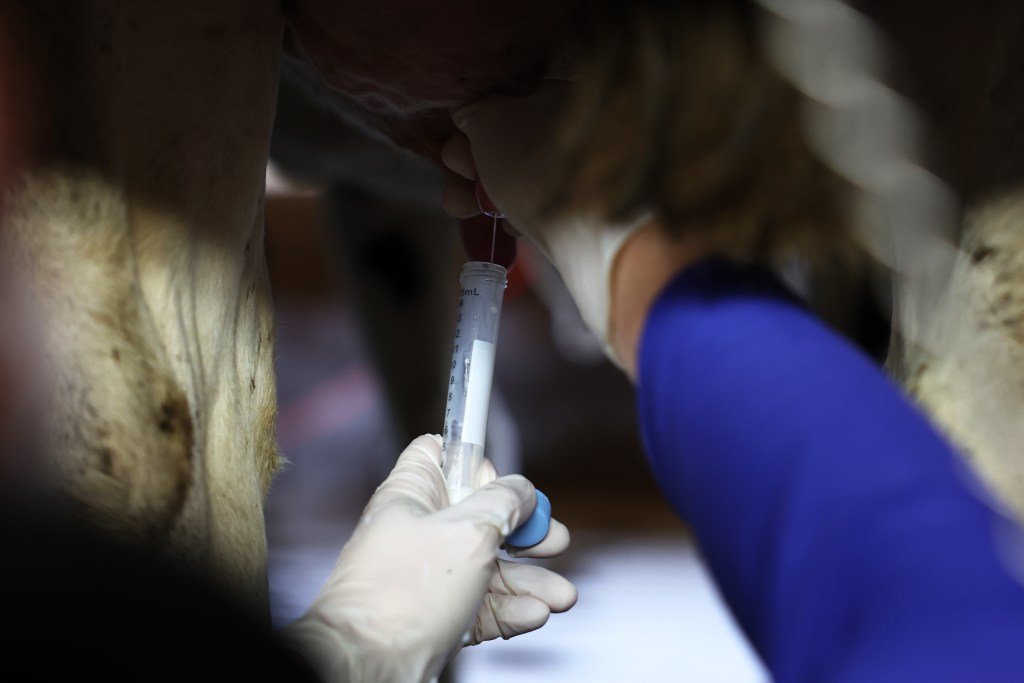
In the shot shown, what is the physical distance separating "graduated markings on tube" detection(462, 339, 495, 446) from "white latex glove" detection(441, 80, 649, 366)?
10 cm

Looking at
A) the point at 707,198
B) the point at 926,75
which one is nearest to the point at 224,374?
the point at 707,198

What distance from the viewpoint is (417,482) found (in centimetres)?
58

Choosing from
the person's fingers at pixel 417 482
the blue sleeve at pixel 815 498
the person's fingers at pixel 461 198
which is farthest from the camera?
the person's fingers at pixel 461 198

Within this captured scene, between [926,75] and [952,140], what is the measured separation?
0.03 meters

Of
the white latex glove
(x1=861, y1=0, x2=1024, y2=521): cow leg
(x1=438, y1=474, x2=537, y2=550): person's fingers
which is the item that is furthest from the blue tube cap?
(x1=861, y1=0, x2=1024, y2=521): cow leg

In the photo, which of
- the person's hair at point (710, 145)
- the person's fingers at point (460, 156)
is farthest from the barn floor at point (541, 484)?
the person's hair at point (710, 145)

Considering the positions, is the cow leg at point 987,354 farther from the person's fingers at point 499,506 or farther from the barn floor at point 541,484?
the barn floor at point 541,484

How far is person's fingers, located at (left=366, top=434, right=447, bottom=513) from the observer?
55 centimetres

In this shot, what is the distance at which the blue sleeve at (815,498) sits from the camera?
31 cm

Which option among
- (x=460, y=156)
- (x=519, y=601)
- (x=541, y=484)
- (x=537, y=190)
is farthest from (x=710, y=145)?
(x=541, y=484)

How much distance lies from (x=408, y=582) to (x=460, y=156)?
0.88 feet

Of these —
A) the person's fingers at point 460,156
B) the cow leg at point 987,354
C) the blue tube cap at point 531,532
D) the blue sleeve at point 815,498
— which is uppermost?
the person's fingers at point 460,156

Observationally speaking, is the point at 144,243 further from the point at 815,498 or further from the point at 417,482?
the point at 815,498

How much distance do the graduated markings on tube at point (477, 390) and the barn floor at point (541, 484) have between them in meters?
0.22
